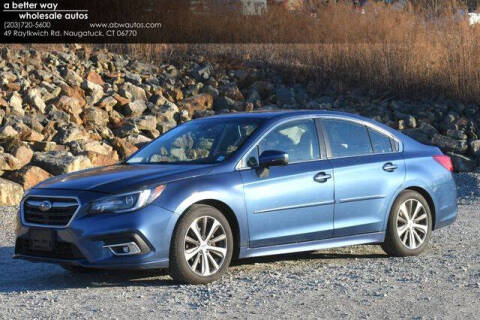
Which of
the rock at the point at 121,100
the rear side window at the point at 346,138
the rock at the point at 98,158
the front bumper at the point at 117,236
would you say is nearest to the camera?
the front bumper at the point at 117,236

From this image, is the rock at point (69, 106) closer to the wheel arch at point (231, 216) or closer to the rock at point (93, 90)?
the rock at point (93, 90)

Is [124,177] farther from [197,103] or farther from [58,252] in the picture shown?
[197,103]

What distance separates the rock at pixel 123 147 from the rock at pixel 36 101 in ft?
7.16

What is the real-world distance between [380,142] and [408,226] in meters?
0.93

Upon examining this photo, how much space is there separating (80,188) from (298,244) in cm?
218

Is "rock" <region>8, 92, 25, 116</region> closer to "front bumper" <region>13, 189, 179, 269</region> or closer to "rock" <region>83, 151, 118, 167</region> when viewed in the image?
"rock" <region>83, 151, 118, 167</region>

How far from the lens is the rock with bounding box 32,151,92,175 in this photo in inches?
680

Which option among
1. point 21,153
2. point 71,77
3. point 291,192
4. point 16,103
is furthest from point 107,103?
point 291,192

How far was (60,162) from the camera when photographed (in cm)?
1736

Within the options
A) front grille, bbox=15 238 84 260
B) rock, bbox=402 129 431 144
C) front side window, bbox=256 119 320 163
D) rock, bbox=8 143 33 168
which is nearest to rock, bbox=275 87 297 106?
rock, bbox=402 129 431 144

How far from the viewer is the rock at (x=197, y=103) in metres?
23.8

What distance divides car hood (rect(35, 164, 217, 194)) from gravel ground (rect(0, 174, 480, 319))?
0.89 m

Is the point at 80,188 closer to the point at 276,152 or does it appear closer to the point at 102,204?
the point at 102,204

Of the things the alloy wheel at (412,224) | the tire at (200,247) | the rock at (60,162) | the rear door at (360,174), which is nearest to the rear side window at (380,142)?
the rear door at (360,174)
